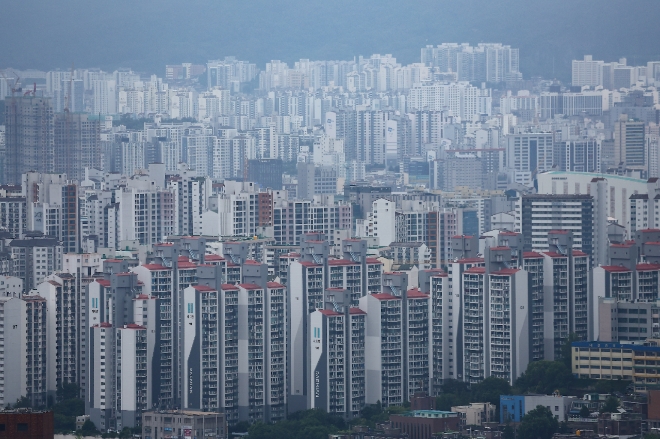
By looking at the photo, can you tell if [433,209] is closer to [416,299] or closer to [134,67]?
[416,299]

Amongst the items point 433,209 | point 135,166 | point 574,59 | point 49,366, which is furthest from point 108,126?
point 49,366

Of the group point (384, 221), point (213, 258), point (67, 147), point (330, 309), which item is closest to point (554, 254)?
point (330, 309)

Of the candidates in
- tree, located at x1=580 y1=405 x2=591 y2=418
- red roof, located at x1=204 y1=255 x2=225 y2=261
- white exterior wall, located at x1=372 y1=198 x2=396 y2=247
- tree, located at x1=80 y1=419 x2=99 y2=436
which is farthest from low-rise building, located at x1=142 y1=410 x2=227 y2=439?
white exterior wall, located at x1=372 y1=198 x2=396 y2=247

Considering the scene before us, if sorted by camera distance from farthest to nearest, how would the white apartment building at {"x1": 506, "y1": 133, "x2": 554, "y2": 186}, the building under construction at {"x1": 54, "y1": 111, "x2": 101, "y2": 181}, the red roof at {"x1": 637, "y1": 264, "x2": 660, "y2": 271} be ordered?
the white apartment building at {"x1": 506, "y1": 133, "x2": 554, "y2": 186}
the building under construction at {"x1": 54, "y1": 111, "x2": 101, "y2": 181}
the red roof at {"x1": 637, "y1": 264, "x2": 660, "y2": 271}

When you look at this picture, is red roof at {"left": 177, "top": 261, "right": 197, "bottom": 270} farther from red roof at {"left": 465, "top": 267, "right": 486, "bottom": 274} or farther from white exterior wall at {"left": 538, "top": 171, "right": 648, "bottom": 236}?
white exterior wall at {"left": 538, "top": 171, "right": 648, "bottom": 236}

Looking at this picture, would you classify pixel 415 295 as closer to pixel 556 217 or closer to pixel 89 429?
pixel 89 429

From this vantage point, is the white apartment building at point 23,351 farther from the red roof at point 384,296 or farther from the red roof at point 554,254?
the red roof at point 554,254
